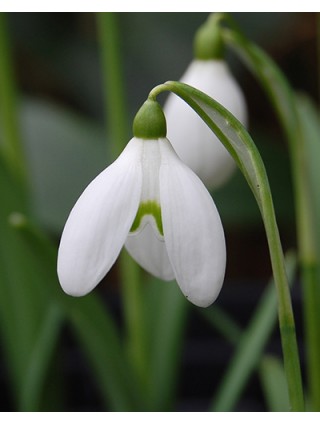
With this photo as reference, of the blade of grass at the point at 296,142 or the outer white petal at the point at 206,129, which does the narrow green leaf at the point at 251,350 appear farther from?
the outer white petal at the point at 206,129

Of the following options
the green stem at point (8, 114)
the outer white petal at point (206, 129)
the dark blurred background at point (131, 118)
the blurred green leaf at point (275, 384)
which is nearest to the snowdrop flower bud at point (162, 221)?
the outer white petal at point (206, 129)

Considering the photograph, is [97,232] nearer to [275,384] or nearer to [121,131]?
[275,384]

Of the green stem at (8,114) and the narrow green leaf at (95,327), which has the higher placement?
the green stem at (8,114)

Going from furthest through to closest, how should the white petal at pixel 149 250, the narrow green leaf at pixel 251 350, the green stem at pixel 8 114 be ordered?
the green stem at pixel 8 114 < the narrow green leaf at pixel 251 350 < the white petal at pixel 149 250

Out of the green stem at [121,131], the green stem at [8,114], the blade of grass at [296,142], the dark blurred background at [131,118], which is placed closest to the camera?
the blade of grass at [296,142]

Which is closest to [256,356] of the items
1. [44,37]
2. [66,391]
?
[66,391]

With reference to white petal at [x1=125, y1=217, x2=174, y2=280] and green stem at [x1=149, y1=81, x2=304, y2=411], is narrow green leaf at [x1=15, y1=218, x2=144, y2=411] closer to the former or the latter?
white petal at [x1=125, y1=217, x2=174, y2=280]

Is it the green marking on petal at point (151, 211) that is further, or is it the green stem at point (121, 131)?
the green stem at point (121, 131)
